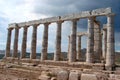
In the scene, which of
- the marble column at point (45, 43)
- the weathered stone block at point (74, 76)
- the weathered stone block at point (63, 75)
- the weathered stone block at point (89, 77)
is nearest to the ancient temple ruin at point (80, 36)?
the marble column at point (45, 43)

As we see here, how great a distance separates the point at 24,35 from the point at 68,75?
2895 centimetres

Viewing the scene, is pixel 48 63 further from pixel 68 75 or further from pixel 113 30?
pixel 68 75

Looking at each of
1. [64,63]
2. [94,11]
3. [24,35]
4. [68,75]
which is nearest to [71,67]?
[64,63]

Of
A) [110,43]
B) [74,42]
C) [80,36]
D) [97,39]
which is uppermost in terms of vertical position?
[80,36]

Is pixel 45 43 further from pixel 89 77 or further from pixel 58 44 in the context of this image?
pixel 89 77

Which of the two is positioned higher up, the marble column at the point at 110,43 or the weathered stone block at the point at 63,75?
the marble column at the point at 110,43

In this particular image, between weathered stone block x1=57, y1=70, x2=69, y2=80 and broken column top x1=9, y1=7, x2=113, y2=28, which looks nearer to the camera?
weathered stone block x1=57, y1=70, x2=69, y2=80

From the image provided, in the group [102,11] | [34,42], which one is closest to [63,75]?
[102,11]

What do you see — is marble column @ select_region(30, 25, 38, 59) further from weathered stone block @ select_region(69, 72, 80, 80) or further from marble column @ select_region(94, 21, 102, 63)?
weathered stone block @ select_region(69, 72, 80, 80)

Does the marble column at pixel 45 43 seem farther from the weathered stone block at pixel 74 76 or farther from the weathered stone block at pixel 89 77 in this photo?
the weathered stone block at pixel 89 77

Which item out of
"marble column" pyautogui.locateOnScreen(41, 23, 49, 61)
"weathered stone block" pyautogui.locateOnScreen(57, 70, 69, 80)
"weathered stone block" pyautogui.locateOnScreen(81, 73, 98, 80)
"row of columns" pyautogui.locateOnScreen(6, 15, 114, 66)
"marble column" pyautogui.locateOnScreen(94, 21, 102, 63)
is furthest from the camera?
"marble column" pyautogui.locateOnScreen(41, 23, 49, 61)

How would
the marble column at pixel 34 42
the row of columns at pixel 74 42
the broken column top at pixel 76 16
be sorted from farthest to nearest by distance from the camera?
1. the marble column at pixel 34 42
2. the broken column top at pixel 76 16
3. the row of columns at pixel 74 42

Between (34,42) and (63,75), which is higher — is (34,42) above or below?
above

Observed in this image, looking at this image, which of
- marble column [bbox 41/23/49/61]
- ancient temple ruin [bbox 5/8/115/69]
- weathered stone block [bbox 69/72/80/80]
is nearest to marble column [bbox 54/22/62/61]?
ancient temple ruin [bbox 5/8/115/69]
